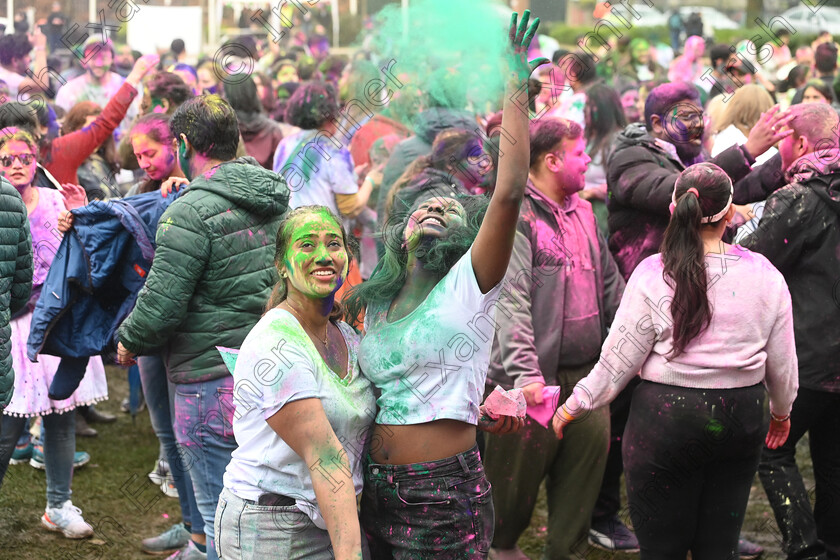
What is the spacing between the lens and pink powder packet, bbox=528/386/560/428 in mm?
3814

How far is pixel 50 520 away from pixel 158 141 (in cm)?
207

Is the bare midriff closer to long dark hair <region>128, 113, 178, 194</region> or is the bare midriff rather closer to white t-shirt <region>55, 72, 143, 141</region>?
long dark hair <region>128, 113, 178, 194</region>

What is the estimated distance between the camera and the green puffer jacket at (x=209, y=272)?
12.2 ft

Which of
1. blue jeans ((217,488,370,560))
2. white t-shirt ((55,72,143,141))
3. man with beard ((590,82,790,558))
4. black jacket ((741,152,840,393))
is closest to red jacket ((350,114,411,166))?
man with beard ((590,82,790,558))

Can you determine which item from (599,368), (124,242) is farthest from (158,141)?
(599,368)

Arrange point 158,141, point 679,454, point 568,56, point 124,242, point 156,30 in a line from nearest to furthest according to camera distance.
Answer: point 679,454 → point 124,242 → point 158,141 → point 568,56 → point 156,30

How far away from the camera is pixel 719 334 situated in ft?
11.4

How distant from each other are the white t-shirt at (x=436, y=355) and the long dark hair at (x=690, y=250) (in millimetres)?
876

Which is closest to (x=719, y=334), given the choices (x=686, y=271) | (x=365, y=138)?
(x=686, y=271)

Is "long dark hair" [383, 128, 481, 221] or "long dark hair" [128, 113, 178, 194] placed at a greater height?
"long dark hair" [128, 113, 178, 194]

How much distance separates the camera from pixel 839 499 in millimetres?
4363

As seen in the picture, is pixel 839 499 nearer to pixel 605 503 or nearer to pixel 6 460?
pixel 605 503

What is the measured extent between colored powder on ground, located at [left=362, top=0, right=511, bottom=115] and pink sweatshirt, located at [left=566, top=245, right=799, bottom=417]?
161cm

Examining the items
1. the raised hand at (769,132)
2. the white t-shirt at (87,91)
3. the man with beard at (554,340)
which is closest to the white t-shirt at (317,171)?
the man with beard at (554,340)
